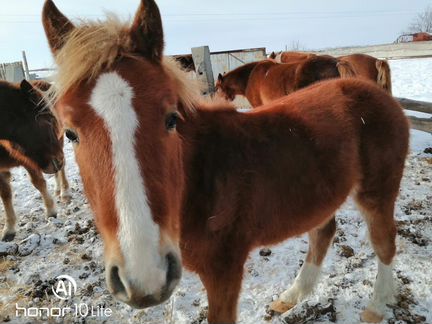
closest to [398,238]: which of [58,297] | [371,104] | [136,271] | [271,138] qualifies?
[371,104]

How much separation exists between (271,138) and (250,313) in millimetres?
1711

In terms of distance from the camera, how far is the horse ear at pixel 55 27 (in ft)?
5.93

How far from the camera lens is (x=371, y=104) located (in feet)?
8.87

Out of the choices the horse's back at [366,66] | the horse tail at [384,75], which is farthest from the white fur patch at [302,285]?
the horse's back at [366,66]

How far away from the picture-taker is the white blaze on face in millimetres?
1241

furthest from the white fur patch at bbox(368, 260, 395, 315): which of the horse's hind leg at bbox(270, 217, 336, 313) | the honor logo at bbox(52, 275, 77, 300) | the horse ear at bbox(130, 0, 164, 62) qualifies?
the honor logo at bbox(52, 275, 77, 300)

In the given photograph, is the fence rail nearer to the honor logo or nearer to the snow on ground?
the snow on ground

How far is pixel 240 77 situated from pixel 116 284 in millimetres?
9119

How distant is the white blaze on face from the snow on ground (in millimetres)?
1884

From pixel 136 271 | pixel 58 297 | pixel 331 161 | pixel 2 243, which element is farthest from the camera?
pixel 2 243

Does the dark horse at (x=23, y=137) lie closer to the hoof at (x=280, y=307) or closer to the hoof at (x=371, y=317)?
the hoof at (x=280, y=307)

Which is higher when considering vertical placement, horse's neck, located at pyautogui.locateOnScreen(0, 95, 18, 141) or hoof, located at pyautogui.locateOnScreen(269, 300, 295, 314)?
horse's neck, located at pyautogui.locateOnScreen(0, 95, 18, 141)

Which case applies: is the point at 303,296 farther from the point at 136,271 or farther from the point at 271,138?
the point at 136,271

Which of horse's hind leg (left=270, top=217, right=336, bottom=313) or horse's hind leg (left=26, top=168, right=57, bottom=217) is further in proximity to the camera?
horse's hind leg (left=26, top=168, right=57, bottom=217)
